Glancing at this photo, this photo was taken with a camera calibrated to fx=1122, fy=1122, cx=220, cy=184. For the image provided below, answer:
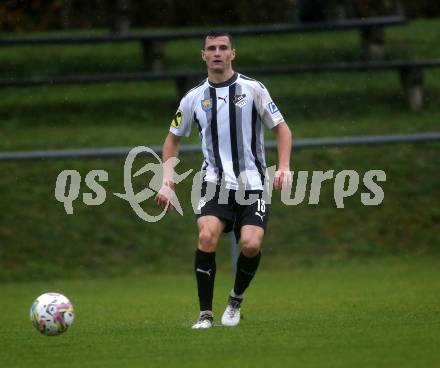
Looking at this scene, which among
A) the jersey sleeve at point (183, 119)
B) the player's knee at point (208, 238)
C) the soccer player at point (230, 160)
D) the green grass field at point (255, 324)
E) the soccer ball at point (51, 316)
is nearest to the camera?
the green grass field at point (255, 324)

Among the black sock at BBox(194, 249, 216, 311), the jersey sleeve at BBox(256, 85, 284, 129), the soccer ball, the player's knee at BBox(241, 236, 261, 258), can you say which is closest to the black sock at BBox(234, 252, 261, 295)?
the player's knee at BBox(241, 236, 261, 258)

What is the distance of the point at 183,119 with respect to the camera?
852 cm

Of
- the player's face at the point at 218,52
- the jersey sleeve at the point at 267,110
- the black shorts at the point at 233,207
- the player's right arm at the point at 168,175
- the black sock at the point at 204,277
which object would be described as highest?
the player's face at the point at 218,52

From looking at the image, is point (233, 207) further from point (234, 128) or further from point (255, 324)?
point (255, 324)

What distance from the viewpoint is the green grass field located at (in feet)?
21.6

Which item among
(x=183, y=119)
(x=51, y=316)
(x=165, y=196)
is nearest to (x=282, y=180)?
(x=165, y=196)

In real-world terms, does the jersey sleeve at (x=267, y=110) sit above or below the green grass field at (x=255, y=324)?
above

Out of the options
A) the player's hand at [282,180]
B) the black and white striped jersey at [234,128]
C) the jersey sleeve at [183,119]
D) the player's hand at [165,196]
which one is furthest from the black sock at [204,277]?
the jersey sleeve at [183,119]

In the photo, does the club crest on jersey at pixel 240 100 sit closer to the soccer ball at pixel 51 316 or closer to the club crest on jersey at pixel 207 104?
the club crest on jersey at pixel 207 104

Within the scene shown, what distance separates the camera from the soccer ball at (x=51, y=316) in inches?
298

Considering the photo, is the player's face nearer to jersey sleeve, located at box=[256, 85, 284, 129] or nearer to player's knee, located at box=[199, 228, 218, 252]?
jersey sleeve, located at box=[256, 85, 284, 129]

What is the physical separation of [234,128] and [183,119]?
0.47 m

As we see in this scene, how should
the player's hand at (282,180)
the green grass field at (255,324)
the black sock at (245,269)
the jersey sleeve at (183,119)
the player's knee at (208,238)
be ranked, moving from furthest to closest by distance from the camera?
the jersey sleeve at (183,119), the black sock at (245,269), the player's knee at (208,238), the player's hand at (282,180), the green grass field at (255,324)

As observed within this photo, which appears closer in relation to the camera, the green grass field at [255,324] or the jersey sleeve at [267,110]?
the green grass field at [255,324]
